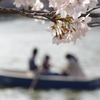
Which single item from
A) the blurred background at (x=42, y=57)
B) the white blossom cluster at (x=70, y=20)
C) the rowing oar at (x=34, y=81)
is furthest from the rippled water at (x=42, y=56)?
the white blossom cluster at (x=70, y=20)

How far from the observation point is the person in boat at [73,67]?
10922 millimetres

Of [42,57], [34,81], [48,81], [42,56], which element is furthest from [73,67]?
[42,56]

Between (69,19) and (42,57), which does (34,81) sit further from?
(69,19)

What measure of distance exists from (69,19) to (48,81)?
10007 mm

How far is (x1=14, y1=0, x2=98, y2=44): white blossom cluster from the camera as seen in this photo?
1580 millimetres

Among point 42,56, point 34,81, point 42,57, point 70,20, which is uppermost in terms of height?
point 70,20

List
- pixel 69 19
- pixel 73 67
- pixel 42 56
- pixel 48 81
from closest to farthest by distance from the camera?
1. pixel 69 19
2. pixel 73 67
3. pixel 48 81
4. pixel 42 56

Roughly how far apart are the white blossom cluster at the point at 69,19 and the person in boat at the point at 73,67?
9148 millimetres

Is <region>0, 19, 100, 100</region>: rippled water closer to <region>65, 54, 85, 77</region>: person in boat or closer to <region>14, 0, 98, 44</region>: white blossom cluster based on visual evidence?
<region>65, 54, 85, 77</region>: person in boat

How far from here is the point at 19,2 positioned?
199 cm

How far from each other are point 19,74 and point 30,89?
810 mm

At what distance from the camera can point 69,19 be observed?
168 cm

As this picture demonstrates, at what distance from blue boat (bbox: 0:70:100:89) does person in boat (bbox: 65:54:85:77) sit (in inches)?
6.4

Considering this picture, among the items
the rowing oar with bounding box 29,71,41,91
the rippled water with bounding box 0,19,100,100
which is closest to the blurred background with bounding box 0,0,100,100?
the rippled water with bounding box 0,19,100,100
